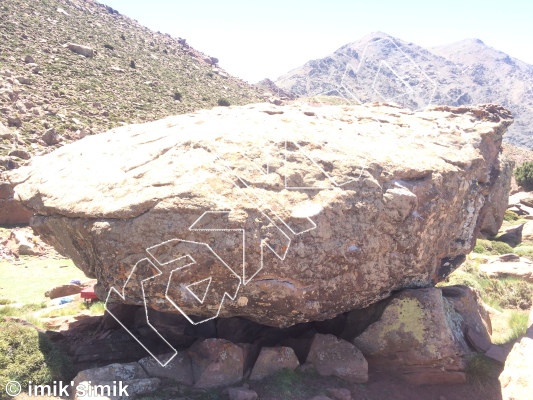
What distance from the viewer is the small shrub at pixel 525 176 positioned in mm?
27969

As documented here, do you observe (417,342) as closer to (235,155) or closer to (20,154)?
(235,155)

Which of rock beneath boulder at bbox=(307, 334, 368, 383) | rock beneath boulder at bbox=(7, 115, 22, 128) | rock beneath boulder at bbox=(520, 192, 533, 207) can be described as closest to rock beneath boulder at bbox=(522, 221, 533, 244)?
rock beneath boulder at bbox=(520, 192, 533, 207)

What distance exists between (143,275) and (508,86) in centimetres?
11903

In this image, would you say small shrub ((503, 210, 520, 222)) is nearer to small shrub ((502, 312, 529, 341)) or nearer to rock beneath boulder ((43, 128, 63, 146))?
small shrub ((502, 312, 529, 341))

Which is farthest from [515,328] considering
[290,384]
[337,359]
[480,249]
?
[480,249]

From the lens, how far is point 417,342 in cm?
588

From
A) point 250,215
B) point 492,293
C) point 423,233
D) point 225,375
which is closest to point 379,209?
point 423,233

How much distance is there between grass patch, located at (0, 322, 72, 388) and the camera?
5.15m

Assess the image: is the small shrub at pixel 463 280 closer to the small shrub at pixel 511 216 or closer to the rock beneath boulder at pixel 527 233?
the rock beneath boulder at pixel 527 233

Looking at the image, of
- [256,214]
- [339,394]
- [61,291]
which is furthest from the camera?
[61,291]

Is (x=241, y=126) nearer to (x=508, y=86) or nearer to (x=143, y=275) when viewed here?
(x=143, y=275)

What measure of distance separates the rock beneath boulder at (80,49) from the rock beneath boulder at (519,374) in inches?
1430

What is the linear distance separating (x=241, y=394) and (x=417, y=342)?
247 centimetres

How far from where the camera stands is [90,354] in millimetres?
5855
